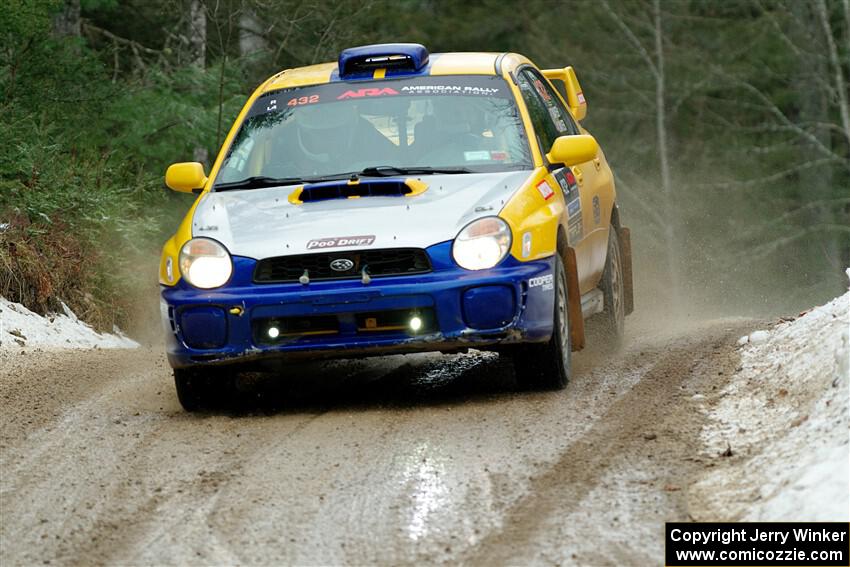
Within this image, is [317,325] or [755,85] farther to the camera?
[755,85]

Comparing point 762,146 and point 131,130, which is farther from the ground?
point 131,130

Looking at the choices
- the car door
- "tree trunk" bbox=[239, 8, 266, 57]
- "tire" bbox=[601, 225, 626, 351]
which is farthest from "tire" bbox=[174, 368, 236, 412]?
"tree trunk" bbox=[239, 8, 266, 57]

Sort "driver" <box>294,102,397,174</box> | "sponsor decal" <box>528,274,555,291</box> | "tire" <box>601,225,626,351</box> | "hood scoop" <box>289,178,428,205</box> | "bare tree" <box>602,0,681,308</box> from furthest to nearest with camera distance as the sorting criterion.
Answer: "bare tree" <box>602,0,681,308</box> → "tire" <box>601,225,626,351</box> → "driver" <box>294,102,397,174</box> → "hood scoop" <box>289,178,428,205</box> → "sponsor decal" <box>528,274,555,291</box>

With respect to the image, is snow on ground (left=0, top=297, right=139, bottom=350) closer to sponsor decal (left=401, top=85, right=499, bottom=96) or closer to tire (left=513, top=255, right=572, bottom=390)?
sponsor decal (left=401, top=85, right=499, bottom=96)

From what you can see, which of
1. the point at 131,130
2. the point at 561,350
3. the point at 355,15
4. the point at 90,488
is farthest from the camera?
the point at 355,15

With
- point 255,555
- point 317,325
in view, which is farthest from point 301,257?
point 255,555

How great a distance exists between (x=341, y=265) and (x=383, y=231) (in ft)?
0.88

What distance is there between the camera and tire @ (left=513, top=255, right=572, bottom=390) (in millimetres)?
7734

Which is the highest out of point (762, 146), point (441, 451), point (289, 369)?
point (441, 451)

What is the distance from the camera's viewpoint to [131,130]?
750 inches

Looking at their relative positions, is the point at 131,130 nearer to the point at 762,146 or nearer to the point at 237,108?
the point at 237,108

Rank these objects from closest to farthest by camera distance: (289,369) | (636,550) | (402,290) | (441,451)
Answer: (636,550) → (441,451) → (402,290) → (289,369)

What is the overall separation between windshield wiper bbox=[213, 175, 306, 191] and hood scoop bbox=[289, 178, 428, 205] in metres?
0.30

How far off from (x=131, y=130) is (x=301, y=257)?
1214cm
